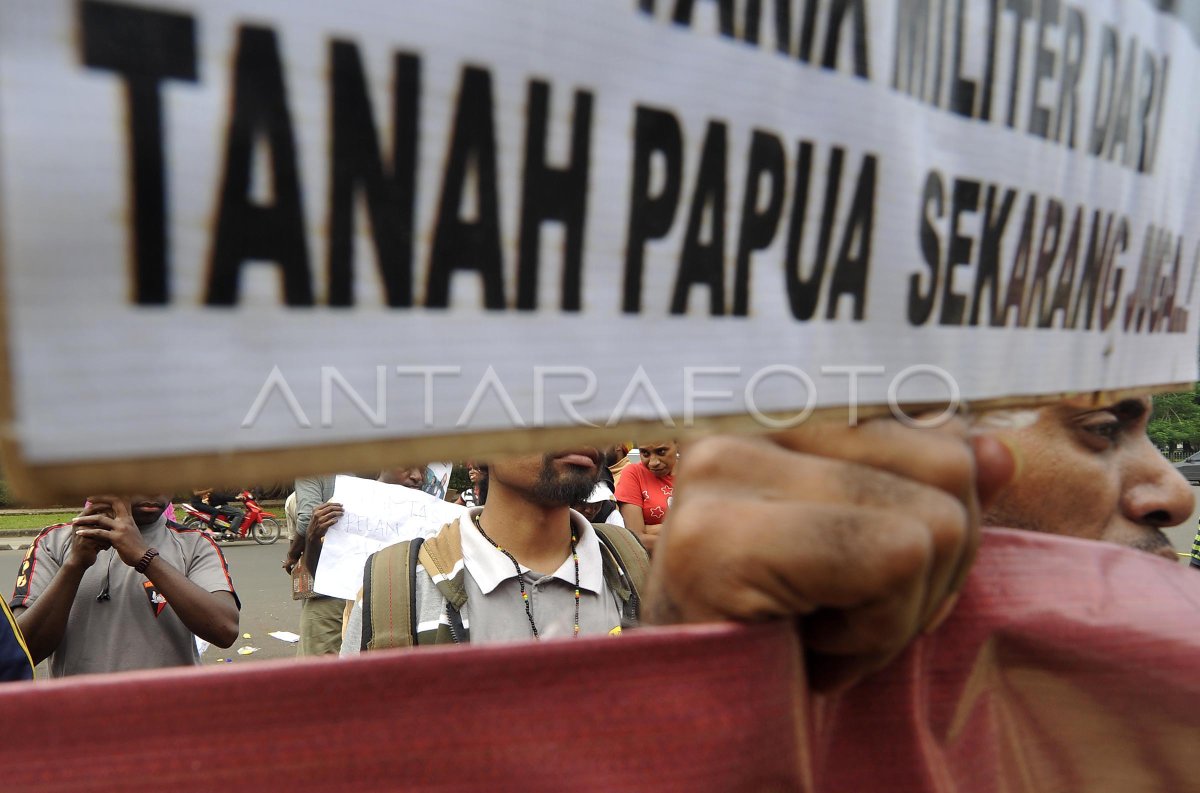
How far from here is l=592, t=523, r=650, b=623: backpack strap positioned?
2.40 meters

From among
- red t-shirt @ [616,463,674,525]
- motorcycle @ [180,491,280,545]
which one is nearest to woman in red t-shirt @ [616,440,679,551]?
red t-shirt @ [616,463,674,525]

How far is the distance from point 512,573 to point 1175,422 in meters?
24.4

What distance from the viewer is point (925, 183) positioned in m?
0.85

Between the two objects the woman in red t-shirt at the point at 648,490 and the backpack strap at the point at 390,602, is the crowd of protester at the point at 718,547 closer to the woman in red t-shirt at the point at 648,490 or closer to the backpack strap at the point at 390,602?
the backpack strap at the point at 390,602

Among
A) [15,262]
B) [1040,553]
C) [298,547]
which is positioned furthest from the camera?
[298,547]

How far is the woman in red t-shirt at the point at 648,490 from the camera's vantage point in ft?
15.8

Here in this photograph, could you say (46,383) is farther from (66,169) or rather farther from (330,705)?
(330,705)

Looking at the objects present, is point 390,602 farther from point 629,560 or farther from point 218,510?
point 218,510

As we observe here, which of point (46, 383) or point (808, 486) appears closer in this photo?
point (46, 383)

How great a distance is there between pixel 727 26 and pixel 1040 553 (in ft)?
2.20

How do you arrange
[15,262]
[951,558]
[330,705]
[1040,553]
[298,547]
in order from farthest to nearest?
[298,547]
[1040,553]
[951,558]
[330,705]
[15,262]

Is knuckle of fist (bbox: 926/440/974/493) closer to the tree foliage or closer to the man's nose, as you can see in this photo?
the man's nose

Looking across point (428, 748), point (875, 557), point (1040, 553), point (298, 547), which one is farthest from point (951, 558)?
point (298, 547)

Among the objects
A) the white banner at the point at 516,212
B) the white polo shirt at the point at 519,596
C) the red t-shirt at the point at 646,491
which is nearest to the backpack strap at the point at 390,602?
the white polo shirt at the point at 519,596
